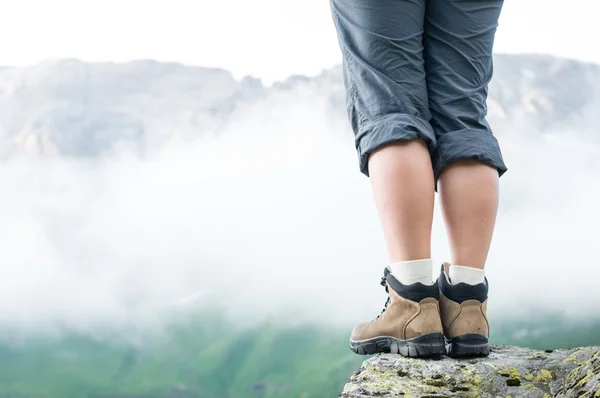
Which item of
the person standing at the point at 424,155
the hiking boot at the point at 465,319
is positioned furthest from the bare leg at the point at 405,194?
the hiking boot at the point at 465,319

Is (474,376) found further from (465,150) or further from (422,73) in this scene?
(422,73)

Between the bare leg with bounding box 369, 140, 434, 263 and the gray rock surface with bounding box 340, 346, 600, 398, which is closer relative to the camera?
the gray rock surface with bounding box 340, 346, 600, 398

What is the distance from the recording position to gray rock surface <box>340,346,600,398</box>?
1161mm

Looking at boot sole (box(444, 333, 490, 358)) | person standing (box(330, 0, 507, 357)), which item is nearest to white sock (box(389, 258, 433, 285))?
person standing (box(330, 0, 507, 357))

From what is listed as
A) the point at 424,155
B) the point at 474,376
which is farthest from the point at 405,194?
the point at 474,376

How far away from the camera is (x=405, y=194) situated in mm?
1275

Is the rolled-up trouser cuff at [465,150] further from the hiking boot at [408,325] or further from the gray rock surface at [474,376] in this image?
the gray rock surface at [474,376]

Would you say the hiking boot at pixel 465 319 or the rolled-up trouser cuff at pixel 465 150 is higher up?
the rolled-up trouser cuff at pixel 465 150

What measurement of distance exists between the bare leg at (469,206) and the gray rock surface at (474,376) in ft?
0.66

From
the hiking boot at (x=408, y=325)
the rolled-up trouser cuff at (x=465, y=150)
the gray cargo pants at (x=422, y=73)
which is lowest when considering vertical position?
the hiking boot at (x=408, y=325)

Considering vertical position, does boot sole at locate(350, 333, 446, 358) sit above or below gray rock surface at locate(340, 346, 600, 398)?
above

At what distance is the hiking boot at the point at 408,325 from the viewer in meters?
1.31

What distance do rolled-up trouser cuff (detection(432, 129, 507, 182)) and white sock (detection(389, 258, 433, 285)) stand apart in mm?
167

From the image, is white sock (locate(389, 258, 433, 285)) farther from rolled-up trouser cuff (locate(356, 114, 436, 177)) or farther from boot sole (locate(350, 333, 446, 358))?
rolled-up trouser cuff (locate(356, 114, 436, 177))
